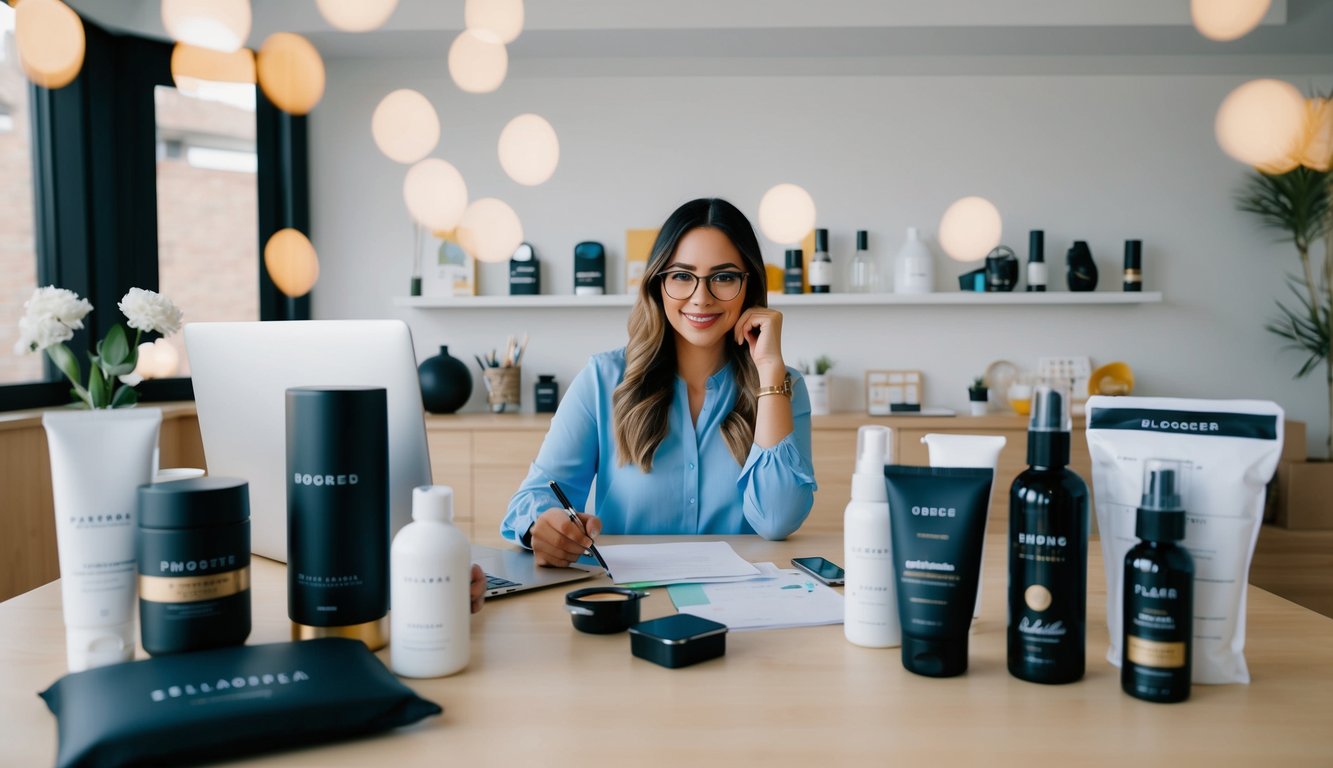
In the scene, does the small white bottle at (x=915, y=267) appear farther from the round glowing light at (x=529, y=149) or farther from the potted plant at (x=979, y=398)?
the round glowing light at (x=529, y=149)

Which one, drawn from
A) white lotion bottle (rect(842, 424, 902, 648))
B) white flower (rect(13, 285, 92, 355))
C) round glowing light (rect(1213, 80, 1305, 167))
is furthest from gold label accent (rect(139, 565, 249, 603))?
round glowing light (rect(1213, 80, 1305, 167))

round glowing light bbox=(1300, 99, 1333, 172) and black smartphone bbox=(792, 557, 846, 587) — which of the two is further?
round glowing light bbox=(1300, 99, 1333, 172)

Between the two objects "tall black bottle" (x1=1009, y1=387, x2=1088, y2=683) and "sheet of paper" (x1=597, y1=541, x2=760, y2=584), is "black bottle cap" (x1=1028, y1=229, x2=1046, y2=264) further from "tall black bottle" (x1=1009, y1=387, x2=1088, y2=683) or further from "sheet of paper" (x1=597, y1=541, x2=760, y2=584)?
"tall black bottle" (x1=1009, y1=387, x2=1088, y2=683)

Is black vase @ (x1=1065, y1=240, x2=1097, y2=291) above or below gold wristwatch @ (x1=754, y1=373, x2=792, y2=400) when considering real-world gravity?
above

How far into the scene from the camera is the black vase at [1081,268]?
11.5ft

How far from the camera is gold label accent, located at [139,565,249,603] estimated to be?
797 millimetres

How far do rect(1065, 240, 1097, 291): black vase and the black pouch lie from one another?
3.43 m

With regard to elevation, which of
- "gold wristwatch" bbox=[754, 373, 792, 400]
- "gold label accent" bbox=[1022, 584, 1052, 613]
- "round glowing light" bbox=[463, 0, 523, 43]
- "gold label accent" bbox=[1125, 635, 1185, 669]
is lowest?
"gold label accent" bbox=[1125, 635, 1185, 669]

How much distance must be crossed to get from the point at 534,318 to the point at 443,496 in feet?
9.69

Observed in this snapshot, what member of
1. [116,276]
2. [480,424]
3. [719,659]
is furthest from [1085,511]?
[116,276]

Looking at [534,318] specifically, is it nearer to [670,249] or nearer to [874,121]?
[874,121]

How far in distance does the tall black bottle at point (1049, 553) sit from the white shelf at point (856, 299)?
104 inches

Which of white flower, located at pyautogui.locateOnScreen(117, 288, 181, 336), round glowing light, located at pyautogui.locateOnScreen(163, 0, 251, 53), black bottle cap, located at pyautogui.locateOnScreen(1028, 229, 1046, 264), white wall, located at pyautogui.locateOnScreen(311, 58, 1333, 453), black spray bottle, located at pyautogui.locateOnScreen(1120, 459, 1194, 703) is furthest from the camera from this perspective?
white wall, located at pyautogui.locateOnScreen(311, 58, 1333, 453)

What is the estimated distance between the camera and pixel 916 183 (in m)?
3.63
